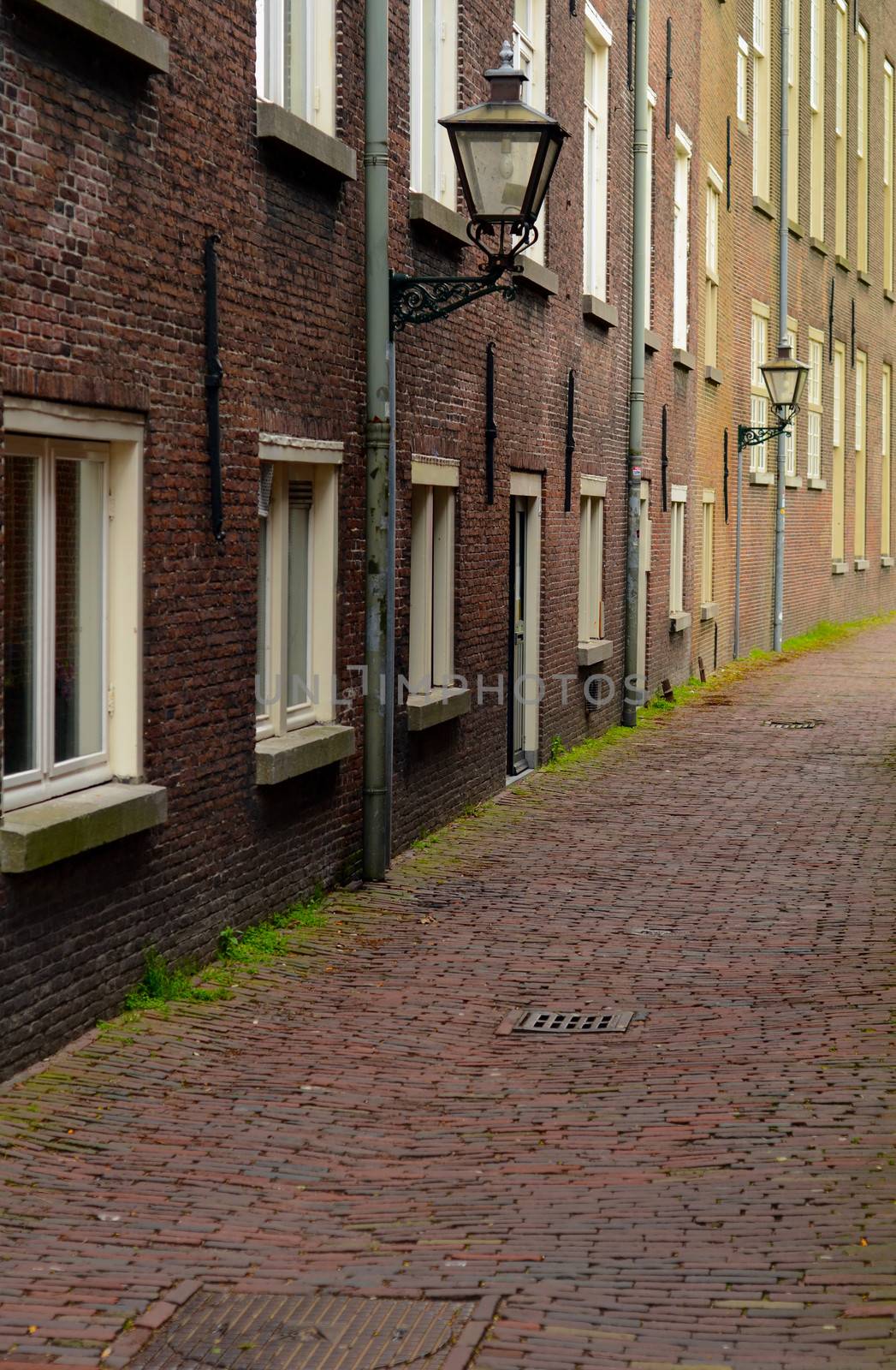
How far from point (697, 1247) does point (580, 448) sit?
40.7ft

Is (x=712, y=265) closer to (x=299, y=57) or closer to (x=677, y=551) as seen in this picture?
(x=677, y=551)

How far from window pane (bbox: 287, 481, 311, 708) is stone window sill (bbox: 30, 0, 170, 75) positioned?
2.71 metres

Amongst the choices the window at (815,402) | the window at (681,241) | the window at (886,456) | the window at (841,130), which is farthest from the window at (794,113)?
the window at (886,456)

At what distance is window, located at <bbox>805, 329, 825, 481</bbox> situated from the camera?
32.6m

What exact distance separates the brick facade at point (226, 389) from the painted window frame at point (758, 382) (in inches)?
494

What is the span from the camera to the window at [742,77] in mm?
26641

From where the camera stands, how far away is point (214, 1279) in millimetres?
4801

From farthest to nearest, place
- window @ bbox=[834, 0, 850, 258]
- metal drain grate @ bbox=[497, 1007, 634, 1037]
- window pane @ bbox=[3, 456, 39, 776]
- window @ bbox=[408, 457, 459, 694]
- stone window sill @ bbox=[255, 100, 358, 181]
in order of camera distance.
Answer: window @ bbox=[834, 0, 850, 258], window @ bbox=[408, 457, 459, 694], stone window sill @ bbox=[255, 100, 358, 181], metal drain grate @ bbox=[497, 1007, 634, 1037], window pane @ bbox=[3, 456, 39, 776]

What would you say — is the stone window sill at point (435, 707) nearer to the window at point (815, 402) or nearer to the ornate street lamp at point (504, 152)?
the ornate street lamp at point (504, 152)

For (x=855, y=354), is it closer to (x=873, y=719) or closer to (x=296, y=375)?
(x=873, y=719)

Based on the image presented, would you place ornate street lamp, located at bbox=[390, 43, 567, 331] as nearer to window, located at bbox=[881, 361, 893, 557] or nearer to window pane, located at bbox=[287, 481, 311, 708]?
window pane, located at bbox=[287, 481, 311, 708]

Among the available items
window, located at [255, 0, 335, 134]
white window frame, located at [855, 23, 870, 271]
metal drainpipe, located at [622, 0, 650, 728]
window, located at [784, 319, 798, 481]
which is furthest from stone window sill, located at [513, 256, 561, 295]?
white window frame, located at [855, 23, 870, 271]

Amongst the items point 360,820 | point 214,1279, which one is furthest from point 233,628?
point 214,1279

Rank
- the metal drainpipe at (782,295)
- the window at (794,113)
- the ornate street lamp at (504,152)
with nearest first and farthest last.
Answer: the ornate street lamp at (504,152), the metal drainpipe at (782,295), the window at (794,113)
